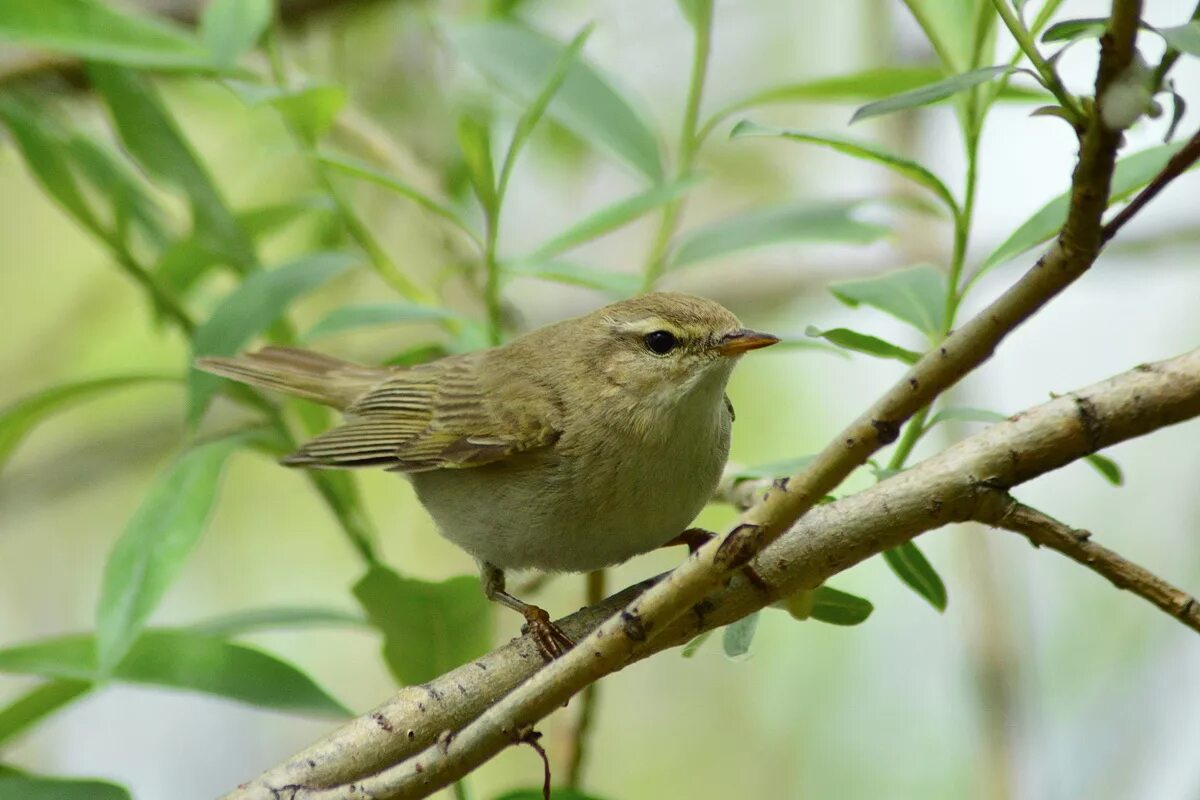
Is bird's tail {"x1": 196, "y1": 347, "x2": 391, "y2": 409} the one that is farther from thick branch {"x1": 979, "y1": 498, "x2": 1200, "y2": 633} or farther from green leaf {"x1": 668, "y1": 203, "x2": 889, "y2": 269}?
thick branch {"x1": 979, "y1": 498, "x2": 1200, "y2": 633}

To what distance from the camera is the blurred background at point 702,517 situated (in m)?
4.74

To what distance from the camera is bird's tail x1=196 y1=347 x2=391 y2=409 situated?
134 inches

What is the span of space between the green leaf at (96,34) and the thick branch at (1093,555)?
226 cm

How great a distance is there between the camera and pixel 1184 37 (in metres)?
1.39

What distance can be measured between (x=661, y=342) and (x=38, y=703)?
1.69 meters

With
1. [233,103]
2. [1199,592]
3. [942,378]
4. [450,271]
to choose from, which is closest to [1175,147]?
[942,378]

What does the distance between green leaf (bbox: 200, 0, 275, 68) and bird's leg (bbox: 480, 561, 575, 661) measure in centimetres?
146

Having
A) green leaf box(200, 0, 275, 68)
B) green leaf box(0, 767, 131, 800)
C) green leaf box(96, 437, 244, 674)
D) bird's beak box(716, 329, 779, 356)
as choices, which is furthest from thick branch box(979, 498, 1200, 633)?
green leaf box(200, 0, 275, 68)

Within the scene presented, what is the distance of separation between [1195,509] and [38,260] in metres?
6.20

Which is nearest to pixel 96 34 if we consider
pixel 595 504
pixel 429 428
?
pixel 429 428

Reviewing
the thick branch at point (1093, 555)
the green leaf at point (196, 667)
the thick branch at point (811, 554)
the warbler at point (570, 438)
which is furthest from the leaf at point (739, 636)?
the green leaf at point (196, 667)

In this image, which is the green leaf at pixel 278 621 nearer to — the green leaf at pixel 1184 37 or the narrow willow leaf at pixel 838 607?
the narrow willow leaf at pixel 838 607

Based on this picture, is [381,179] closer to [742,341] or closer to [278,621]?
[742,341]

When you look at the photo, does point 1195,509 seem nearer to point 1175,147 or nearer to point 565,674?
point 1175,147
